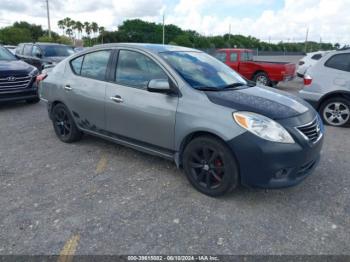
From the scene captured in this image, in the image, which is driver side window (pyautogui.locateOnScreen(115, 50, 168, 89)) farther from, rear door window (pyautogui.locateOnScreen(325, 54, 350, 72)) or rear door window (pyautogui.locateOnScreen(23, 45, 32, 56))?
rear door window (pyautogui.locateOnScreen(23, 45, 32, 56))

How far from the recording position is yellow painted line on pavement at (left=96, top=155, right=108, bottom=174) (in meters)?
4.11

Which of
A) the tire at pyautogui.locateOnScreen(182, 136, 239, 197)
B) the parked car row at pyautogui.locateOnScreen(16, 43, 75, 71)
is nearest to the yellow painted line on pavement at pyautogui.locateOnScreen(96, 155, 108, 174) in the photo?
the tire at pyautogui.locateOnScreen(182, 136, 239, 197)

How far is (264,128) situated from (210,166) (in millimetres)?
725

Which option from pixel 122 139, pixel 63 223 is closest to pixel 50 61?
pixel 122 139

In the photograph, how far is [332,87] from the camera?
625 cm

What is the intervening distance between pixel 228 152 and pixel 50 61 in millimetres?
10209

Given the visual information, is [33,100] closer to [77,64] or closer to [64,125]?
[64,125]

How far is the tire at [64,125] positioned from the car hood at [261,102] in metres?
2.57

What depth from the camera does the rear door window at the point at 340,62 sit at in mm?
6223

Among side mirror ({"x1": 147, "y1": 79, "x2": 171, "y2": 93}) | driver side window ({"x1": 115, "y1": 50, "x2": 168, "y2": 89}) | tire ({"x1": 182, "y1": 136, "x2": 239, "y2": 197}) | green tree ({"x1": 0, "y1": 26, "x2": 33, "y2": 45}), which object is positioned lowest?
tire ({"x1": 182, "y1": 136, "x2": 239, "y2": 197})

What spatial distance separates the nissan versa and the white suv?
3.05m

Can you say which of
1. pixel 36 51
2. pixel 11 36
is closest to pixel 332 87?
pixel 36 51

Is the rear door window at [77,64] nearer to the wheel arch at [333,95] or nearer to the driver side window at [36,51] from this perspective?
the wheel arch at [333,95]

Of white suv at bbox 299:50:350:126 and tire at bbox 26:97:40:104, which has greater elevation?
white suv at bbox 299:50:350:126
